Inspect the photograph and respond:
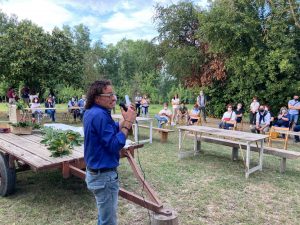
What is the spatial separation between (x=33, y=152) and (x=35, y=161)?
522 millimetres

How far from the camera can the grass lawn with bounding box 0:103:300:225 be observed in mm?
3754

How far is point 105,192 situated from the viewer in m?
2.42

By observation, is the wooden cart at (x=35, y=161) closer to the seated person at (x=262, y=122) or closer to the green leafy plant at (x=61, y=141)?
the green leafy plant at (x=61, y=141)

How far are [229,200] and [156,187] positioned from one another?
1.18m

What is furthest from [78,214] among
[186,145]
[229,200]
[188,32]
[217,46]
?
[188,32]

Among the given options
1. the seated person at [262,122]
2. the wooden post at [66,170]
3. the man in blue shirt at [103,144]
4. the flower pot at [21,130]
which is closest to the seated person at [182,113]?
the seated person at [262,122]

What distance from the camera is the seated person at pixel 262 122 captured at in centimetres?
1005

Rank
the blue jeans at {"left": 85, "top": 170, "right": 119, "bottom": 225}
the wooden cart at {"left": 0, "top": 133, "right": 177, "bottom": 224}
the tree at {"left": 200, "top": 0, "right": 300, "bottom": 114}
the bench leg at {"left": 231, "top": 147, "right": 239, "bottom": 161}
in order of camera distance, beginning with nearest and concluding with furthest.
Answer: the blue jeans at {"left": 85, "top": 170, "right": 119, "bottom": 225}, the wooden cart at {"left": 0, "top": 133, "right": 177, "bottom": 224}, the bench leg at {"left": 231, "top": 147, "right": 239, "bottom": 161}, the tree at {"left": 200, "top": 0, "right": 300, "bottom": 114}

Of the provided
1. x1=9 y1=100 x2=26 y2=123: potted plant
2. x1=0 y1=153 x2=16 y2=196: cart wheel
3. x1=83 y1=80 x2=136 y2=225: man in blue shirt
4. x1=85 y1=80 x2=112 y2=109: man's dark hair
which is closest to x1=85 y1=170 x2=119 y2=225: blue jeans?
x1=83 y1=80 x2=136 y2=225: man in blue shirt

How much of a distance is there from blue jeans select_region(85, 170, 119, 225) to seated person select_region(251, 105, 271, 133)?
28.2ft

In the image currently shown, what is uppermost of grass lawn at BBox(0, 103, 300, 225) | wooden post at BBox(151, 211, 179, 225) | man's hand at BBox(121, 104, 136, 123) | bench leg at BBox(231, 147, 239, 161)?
man's hand at BBox(121, 104, 136, 123)

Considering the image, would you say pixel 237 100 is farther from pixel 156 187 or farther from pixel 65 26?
pixel 65 26

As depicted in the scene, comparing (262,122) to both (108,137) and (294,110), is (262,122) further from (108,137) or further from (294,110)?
(108,137)

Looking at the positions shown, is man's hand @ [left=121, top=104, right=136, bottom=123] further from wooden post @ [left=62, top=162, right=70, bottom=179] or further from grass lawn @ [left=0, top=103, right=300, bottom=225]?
grass lawn @ [left=0, top=103, right=300, bottom=225]
